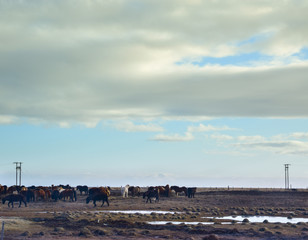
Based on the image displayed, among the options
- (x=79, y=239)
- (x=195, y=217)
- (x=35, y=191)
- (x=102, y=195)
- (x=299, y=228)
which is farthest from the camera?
(x=35, y=191)

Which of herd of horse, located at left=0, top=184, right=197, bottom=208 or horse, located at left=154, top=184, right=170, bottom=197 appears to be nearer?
herd of horse, located at left=0, top=184, right=197, bottom=208

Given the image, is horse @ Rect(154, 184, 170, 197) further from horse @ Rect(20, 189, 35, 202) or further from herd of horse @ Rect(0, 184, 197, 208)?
horse @ Rect(20, 189, 35, 202)

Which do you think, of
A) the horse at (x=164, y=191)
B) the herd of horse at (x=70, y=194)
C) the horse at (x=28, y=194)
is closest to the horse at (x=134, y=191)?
the herd of horse at (x=70, y=194)

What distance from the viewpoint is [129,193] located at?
77312 millimetres

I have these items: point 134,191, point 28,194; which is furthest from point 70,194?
point 134,191

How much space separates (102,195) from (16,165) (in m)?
64.9

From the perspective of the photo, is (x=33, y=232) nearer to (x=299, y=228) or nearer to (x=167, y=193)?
(x=299, y=228)

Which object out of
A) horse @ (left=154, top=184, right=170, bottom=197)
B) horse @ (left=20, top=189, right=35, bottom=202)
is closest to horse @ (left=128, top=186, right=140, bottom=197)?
horse @ (left=154, top=184, right=170, bottom=197)

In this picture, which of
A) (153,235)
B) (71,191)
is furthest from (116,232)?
(71,191)

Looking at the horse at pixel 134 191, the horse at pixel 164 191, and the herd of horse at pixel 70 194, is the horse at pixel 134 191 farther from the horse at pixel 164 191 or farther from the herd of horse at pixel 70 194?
the horse at pixel 164 191

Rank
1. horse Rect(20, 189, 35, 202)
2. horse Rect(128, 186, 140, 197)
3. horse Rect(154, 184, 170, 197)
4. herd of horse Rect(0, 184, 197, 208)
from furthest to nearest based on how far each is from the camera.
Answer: horse Rect(128, 186, 140, 197) → horse Rect(154, 184, 170, 197) → horse Rect(20, 189, 35, 202) → herd of horse Rect(0, 184, 197, 208)

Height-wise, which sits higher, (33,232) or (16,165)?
(16,165)

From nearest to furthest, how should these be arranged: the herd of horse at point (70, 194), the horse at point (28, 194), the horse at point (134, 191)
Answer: the herd of horse at point (70, 194)
the horse at point (28, 194)
the horse at point (134, 191)

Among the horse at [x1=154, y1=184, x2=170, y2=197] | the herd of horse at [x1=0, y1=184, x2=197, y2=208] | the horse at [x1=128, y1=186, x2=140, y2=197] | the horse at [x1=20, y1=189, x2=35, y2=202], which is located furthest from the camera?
the horse at [x1=128, y1=186, x2=140, y2=197]
